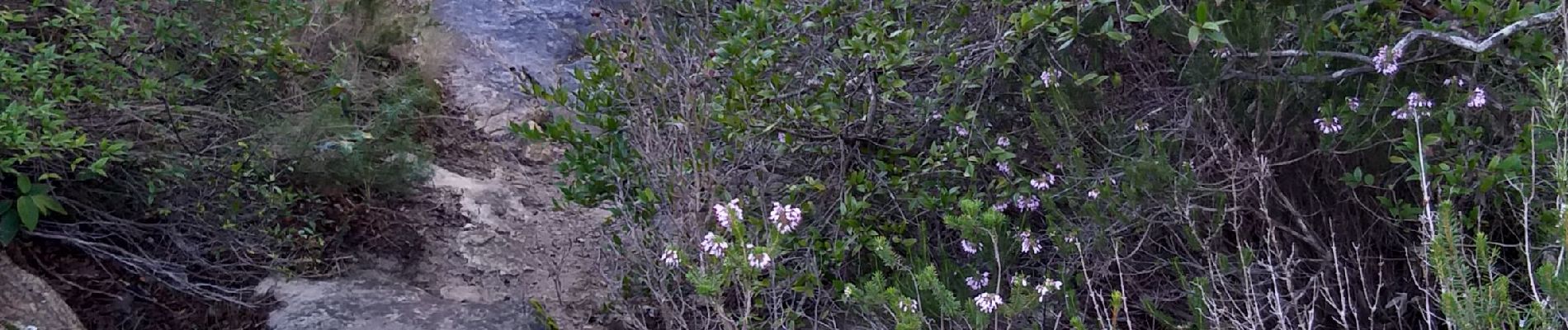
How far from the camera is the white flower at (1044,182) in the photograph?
10.7 feet

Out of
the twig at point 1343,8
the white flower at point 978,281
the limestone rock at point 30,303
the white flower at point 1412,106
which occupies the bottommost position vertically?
the limestone rock at point 30,303

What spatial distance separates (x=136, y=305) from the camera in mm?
4273

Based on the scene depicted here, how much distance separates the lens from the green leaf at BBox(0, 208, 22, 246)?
387 centimetres

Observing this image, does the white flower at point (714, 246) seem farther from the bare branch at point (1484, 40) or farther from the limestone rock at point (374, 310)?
the limestone rock at point (374, 310)

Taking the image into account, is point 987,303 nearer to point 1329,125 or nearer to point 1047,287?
point 1047,287

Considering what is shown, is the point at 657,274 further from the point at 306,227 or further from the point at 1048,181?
the point at 306,227

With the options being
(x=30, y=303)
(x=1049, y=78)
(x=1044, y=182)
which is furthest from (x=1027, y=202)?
(x=30, y=303)

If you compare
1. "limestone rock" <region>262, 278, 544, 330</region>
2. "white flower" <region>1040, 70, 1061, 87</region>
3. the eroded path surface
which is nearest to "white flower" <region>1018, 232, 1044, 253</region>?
"white flower" <region>1040, 70, 1061, 87</region>

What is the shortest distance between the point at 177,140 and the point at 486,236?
1.68m

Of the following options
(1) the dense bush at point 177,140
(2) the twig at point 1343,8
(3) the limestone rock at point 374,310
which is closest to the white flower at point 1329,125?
(2) the twig at point 1343,8

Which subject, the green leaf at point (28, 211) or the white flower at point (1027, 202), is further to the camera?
the green leaf at point (28, 211)

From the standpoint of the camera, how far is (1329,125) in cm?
292

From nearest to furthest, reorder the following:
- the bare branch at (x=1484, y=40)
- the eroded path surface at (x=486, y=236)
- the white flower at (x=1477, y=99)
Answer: the bare branch at (x=1484, y=40) < the white flower at (x=1477, y=99) < the eroded path surface at (x=486, y=236)

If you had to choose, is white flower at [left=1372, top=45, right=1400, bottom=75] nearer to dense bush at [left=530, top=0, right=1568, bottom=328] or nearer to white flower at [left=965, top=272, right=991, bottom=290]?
dense bush at [left=530, top=0, right=1568, bottom=328]
